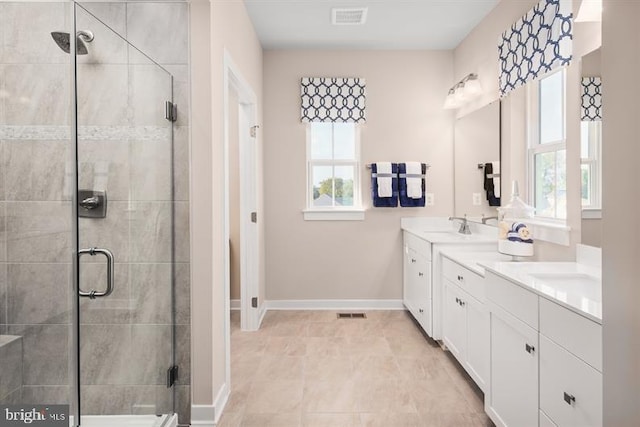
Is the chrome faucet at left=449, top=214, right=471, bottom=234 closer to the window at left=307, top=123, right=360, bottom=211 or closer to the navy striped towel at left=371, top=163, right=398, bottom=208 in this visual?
the navy striped towel at left=371, top=163, right=398, bottom=208

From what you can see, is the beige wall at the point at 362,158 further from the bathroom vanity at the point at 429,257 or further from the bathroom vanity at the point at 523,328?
the bathroom vanity at the point at 523,328

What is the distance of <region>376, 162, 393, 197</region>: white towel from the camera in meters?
4.25

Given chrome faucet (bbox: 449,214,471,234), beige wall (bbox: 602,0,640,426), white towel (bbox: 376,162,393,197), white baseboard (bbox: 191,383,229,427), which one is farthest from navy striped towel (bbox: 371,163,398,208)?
beige wall (bbox: 602,0,640,426)

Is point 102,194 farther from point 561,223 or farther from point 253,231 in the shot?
point 561,223

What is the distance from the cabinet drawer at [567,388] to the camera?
4.38ft

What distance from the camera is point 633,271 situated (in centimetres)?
62

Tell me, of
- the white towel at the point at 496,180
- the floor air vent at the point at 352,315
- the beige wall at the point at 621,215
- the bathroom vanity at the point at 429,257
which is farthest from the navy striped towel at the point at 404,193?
the beige wall at the point at 621,215

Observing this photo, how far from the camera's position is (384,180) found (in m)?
4.26

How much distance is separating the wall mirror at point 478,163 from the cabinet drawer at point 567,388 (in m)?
1.92

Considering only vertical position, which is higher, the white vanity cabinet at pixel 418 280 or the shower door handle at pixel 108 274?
the shower door handle at pixel 108 274

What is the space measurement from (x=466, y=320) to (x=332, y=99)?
2620mm

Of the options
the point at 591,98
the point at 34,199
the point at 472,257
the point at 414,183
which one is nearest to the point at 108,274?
the point at 34,199

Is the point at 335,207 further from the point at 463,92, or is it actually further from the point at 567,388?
the point at 567,388

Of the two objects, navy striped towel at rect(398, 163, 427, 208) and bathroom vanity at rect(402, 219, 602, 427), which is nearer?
bathroom vanity at rect(402, 219, 602, 427)
